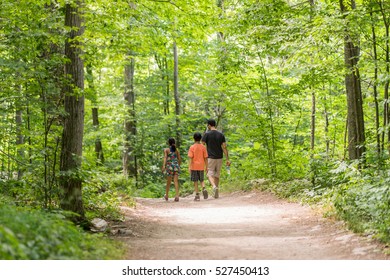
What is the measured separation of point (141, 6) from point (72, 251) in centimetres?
915

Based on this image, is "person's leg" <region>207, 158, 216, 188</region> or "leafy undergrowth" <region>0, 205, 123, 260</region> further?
"person's leg" <region>207, 158, 216, 188</region>

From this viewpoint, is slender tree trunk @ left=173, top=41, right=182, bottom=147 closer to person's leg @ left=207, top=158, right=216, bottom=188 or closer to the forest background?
the forest background

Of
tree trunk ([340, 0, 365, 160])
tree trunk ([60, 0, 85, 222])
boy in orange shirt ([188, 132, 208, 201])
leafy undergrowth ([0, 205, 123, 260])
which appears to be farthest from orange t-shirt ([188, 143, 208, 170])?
leafy undergrowth ([0, 205, 123, 260])

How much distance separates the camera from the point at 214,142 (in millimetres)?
13930

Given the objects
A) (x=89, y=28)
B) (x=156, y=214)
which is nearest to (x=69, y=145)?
(x=89, y=28)

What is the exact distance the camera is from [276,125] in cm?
1584

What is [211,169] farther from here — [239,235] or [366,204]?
[366,204]

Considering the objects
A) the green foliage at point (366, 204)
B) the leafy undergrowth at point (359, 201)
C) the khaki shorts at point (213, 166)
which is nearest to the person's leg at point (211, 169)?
the khaki shorts at point (213, 166)

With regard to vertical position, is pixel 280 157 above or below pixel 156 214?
above

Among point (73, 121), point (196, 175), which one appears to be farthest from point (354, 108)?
point (73, 121)

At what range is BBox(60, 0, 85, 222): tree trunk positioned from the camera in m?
8.21

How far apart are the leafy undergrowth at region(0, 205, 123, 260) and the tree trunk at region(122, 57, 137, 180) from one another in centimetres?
1563

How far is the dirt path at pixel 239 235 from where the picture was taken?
613 centimetres
